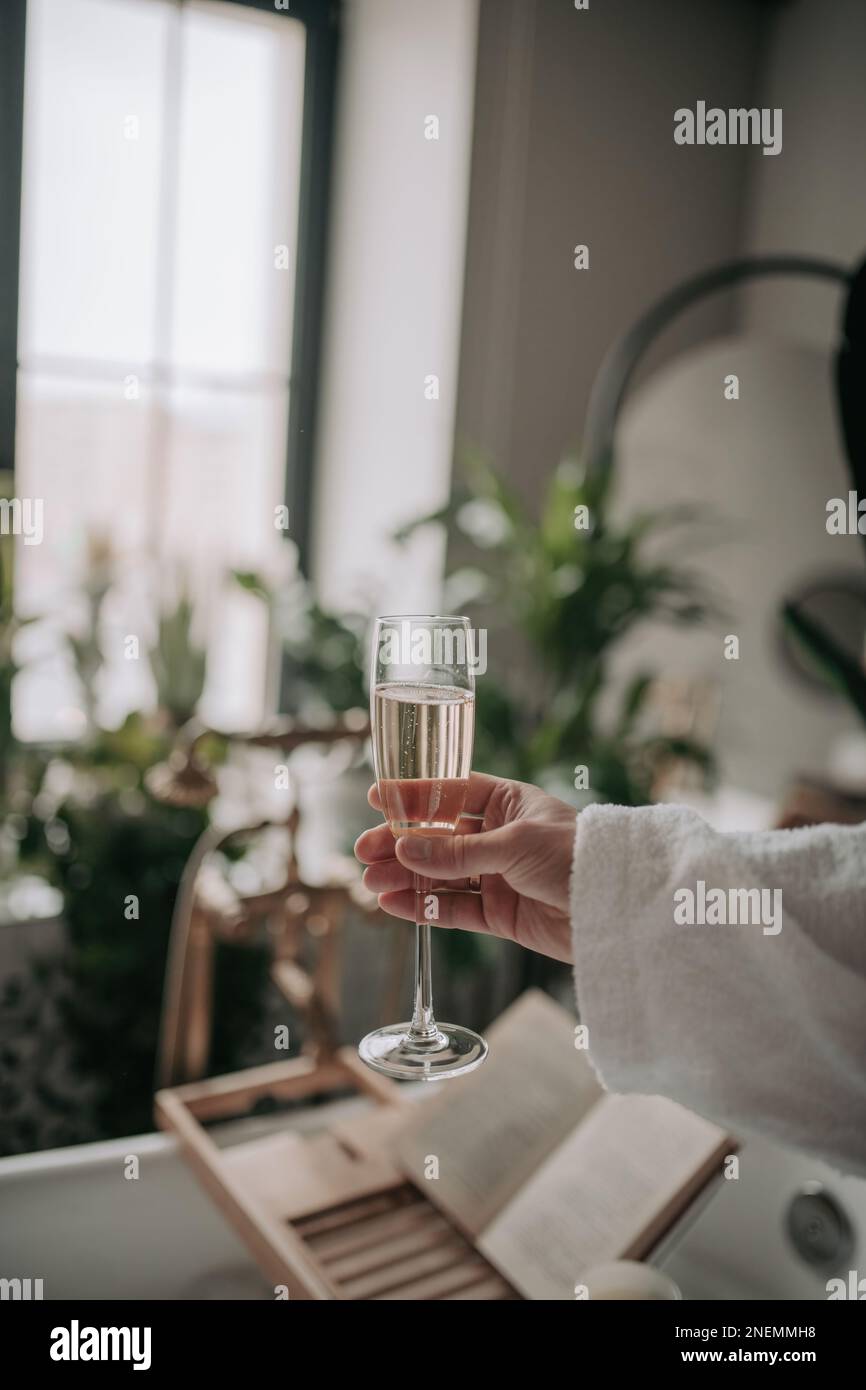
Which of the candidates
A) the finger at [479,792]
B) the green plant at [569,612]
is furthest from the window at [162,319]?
the finger at [479,792]

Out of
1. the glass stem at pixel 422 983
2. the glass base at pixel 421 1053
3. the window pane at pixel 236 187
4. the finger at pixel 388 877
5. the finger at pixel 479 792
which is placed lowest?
the glass base at pixel 421 1053

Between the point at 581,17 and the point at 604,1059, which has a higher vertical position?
the point at 581,17

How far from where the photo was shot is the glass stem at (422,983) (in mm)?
684

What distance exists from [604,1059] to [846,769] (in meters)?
1.63

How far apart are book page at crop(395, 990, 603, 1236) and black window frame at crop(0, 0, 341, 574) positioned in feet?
4.76

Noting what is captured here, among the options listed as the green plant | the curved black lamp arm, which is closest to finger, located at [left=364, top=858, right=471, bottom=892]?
the green plant

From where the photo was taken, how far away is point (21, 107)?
81.0 inches

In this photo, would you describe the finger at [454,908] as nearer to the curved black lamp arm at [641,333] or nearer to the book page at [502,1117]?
the book page at [502,1117]

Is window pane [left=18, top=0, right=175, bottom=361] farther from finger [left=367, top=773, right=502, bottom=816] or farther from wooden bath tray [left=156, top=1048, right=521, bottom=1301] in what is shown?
finger [left=367, top=773, right=502, bottom=816]

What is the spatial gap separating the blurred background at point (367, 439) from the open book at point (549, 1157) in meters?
0.59

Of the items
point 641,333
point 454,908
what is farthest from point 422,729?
point 641,333

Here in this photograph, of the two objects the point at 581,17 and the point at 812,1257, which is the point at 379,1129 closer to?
the point at 812,1257

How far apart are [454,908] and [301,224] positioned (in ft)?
6.60

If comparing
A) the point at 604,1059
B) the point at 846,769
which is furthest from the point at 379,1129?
the point at 846,769
